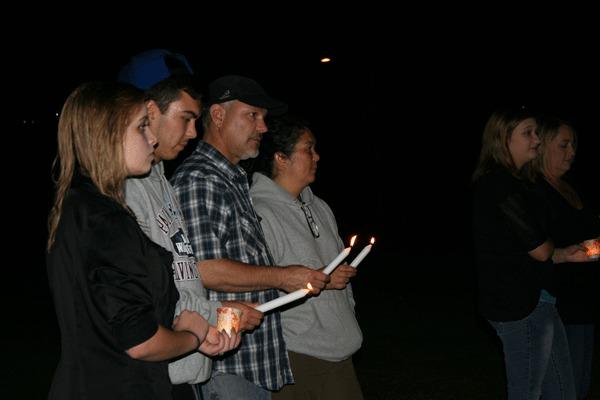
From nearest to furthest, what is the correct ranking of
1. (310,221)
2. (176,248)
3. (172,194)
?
(176,248), (172,194), (310,221)

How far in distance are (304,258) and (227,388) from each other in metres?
0.95

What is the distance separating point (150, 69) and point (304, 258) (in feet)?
4.64

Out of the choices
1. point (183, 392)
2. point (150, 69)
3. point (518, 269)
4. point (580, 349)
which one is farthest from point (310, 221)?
point (580, 349)

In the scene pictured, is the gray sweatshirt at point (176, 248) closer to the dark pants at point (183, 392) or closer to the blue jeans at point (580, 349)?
the dark pants at point (183, 392)

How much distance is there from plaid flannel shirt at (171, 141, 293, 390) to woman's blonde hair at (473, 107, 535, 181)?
1.76m

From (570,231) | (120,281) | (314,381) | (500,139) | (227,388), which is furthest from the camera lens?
(570,231)

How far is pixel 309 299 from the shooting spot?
3.76 metres

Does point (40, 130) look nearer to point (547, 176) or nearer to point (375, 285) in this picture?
point (375, 285)

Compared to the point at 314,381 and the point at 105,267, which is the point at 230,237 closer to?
the point at 314,381

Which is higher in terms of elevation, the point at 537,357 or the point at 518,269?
the point at 518,269

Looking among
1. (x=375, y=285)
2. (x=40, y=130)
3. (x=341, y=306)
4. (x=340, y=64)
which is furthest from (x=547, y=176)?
(x=40, y=130)

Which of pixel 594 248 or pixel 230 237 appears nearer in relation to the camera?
pixel 230 237

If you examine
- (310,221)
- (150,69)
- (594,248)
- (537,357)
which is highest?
(150,69)

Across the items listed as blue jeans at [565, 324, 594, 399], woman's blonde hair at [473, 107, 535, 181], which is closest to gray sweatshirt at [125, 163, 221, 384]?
woman's blonde hair at [473, 107, 535, 181]
